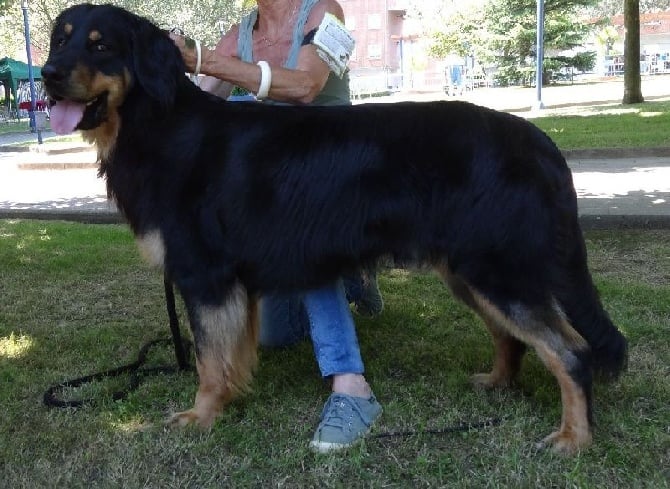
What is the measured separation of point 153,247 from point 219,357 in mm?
613

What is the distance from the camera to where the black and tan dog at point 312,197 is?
3000 mm

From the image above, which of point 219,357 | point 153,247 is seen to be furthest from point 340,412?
point 153,247

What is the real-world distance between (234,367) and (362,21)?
81.0 m

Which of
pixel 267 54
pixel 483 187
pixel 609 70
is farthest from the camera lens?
pixel 609 70

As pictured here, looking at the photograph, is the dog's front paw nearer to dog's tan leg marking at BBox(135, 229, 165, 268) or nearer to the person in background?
the person in background

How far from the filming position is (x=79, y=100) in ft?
10.2

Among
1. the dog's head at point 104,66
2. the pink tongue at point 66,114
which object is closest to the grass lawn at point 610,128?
the dog's head at point 104,66

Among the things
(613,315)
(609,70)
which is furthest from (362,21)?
(613,315)

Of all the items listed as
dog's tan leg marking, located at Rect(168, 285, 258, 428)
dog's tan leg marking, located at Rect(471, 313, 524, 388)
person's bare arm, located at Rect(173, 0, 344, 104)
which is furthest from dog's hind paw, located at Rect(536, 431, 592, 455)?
person's bare arm, located at Rect(173, 0, 344, 104)

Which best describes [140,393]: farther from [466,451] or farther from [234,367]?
[466,451]

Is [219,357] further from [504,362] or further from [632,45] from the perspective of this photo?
[632,45]

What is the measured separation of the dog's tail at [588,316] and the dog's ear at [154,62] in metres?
1.94

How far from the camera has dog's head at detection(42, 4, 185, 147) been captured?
3082mm

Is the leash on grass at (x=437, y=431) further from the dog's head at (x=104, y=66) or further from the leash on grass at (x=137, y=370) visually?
the dog's head at (x=104, y=66)
